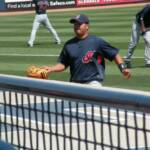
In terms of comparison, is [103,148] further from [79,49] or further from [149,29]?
[149,29]

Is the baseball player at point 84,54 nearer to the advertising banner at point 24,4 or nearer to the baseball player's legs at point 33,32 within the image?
the baseball player's legs at point 33,32

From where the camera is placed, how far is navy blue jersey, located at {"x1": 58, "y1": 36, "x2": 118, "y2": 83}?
9.89 metres

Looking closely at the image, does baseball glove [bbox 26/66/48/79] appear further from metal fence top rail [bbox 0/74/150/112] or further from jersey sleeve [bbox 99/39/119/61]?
metal fence top rail [bbox 0/74/150/112]

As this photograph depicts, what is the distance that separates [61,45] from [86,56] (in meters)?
13.0

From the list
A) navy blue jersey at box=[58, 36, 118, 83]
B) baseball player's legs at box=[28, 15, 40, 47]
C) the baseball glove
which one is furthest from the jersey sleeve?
baseball player's legs at box=[28, 15, 40, 47]

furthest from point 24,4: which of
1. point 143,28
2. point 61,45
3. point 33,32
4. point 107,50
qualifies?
point 107,50

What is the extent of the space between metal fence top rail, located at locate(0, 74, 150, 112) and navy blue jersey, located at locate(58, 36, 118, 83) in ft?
12.6

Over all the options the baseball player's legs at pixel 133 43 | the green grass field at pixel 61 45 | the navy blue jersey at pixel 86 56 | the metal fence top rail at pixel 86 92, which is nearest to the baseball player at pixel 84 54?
the navy blue jersey at pixel 86 56

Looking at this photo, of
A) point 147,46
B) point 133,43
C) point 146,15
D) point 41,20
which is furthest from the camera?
point 41,20

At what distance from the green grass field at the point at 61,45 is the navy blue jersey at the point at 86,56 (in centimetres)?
354

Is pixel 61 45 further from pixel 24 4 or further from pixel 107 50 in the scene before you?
pixel 24 4

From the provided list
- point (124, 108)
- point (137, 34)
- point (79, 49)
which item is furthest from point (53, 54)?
point (124, 108)

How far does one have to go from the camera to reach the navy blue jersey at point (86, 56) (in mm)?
9891

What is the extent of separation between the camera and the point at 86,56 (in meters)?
9.89
